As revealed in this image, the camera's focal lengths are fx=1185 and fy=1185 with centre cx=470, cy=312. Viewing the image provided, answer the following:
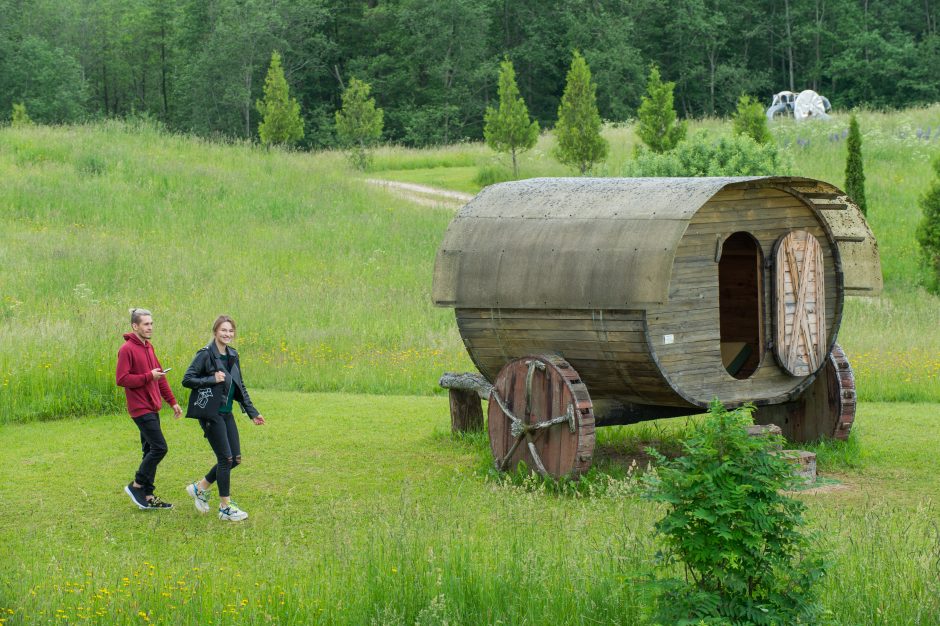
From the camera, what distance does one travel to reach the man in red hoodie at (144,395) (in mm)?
10328

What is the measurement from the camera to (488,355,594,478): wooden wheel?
1034 centimetres

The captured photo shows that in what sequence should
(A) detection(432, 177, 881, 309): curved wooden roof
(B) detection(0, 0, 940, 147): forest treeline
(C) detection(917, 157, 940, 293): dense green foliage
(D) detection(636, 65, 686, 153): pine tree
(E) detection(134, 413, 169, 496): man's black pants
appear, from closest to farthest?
(A) detection(432, 177, 881, 309): curved wooden roof < (E) detection(134, 413, 169, 496): man's black pants < (C) detection(917, 157, 940, 293): dense green foliage < (D) detection(636, 65, 686, 153): pine tree < (B) detection(0, 0, 940, 147): forest treeline

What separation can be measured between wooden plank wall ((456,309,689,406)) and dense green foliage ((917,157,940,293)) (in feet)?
52.9

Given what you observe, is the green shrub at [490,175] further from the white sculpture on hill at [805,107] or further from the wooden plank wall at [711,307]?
the wooden plank wall at [711,307]

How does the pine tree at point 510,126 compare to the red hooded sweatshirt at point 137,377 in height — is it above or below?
above

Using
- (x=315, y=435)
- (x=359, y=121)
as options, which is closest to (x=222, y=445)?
(x=315, y=435)

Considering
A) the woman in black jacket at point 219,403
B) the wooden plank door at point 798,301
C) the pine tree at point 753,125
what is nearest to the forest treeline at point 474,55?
the pine tree at point 753,125

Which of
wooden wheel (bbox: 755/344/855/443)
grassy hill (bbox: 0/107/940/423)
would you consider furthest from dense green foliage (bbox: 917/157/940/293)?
wooden wheel (bbox: 755/344/855/443)

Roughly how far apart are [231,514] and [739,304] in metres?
Result: 6.36

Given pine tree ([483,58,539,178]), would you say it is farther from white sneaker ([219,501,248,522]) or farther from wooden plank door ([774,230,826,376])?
white sneaker ([219,501,248,522])

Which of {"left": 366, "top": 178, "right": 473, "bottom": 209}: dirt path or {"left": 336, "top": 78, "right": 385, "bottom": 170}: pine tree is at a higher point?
{"left": 336, "top": 78, "right": 385, "bottom": 170}: pine tree

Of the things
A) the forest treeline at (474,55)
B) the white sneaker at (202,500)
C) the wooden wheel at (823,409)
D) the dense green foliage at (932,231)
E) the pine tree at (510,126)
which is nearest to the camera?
the white sneaker at (202,500)

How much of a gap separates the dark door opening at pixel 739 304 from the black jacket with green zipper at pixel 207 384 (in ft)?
18.6

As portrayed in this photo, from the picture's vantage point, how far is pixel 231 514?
32.6 feet
